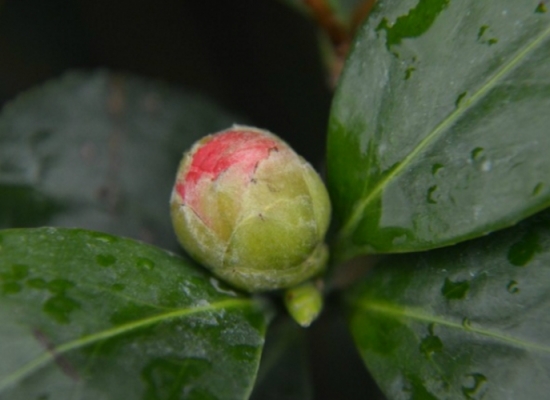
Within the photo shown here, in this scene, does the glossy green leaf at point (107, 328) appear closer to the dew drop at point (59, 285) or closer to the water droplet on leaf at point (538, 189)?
the dew drop at point (59, 285)

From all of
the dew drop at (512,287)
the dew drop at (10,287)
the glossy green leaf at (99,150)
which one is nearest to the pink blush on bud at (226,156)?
the dew drop at (10,287)

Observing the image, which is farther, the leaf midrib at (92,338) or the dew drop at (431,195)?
the dew drop at (431,195)

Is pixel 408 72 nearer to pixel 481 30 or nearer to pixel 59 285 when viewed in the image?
pixel 481 30

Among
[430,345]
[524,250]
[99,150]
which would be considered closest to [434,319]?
[430,345]

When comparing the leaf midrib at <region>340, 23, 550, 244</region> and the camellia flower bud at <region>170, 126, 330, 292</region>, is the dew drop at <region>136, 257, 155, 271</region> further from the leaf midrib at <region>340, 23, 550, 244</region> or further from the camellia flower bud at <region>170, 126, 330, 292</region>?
the leaf midrib at <region>340, 23, 550, 244</region>

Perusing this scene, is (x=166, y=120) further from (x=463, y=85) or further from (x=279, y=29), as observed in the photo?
(x=463, y=85)

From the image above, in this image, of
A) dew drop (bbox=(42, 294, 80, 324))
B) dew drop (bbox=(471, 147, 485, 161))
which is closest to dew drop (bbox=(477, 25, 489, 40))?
dew drop (bbox=(471, 147, 485, 161))
